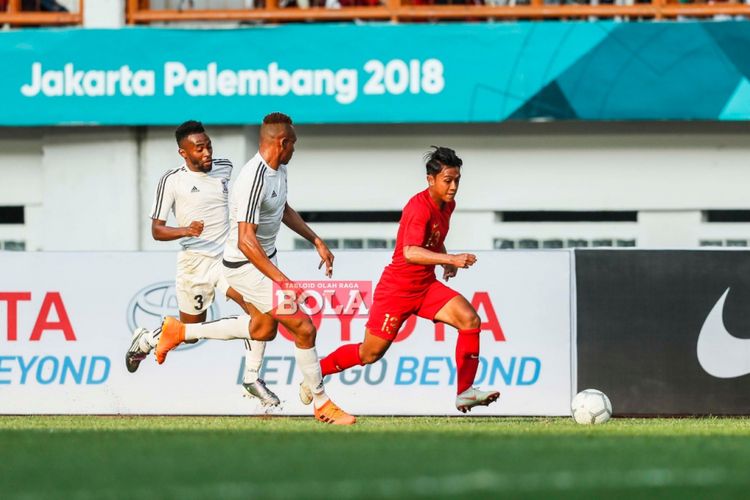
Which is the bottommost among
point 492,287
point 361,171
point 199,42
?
point 492,287

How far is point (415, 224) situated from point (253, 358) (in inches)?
74.6

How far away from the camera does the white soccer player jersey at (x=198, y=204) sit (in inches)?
530

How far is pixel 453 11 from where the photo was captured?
21453mm

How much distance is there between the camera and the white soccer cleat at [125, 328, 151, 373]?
13492 mm

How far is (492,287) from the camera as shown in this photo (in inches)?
573

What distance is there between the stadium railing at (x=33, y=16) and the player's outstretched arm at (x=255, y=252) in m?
11.0

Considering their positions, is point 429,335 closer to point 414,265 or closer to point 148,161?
point 414,265

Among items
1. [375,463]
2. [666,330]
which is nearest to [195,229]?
[666,330]

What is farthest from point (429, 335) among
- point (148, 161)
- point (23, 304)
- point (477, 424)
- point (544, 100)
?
point (148, 161)

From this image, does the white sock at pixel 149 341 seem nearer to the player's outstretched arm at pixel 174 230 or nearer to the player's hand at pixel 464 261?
the player's outstretched arm at pixel 174 230

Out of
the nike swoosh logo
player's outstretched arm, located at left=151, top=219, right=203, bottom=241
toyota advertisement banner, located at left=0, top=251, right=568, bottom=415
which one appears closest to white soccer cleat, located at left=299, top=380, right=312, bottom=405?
player's outstretched arm, located at left=151, top=219, right=203, bottom=241

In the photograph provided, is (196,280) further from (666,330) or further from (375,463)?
(375,463)

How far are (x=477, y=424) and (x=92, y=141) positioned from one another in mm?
11267

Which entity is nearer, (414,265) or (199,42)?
(414,265)
